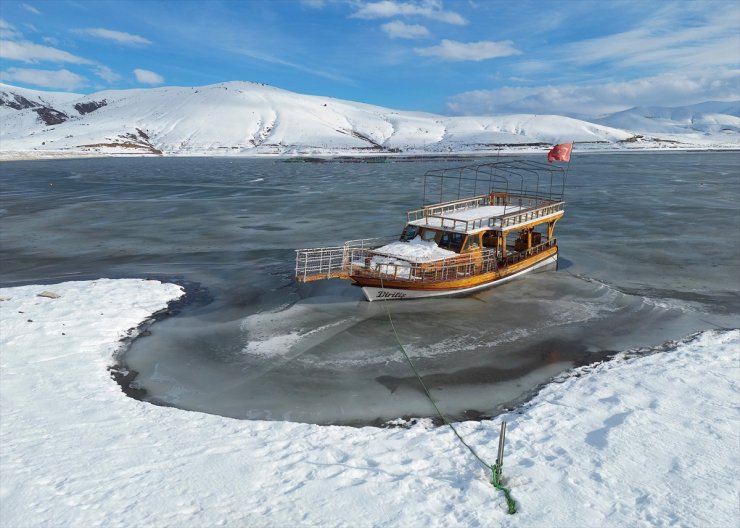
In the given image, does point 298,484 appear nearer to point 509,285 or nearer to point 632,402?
point 632,402

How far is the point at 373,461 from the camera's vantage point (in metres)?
10.8

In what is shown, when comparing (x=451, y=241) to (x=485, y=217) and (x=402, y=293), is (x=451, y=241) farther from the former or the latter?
(x=402, y=293)

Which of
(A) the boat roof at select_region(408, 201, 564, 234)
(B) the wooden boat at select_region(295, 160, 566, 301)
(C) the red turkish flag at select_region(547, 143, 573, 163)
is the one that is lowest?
(B) the wooden boat at select_region(295, 160, 566, 301)

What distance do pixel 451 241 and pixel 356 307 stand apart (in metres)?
5.91

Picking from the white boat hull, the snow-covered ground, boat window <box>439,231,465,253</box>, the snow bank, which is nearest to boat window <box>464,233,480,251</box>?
boat window <box>439,231,465,253</box>

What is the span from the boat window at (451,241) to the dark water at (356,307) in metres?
2.69

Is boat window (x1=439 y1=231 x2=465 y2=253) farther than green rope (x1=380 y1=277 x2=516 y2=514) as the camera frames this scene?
Yes

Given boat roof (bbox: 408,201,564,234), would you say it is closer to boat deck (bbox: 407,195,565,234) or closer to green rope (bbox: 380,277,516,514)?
boat deck (bbox: 407,195,565,234)

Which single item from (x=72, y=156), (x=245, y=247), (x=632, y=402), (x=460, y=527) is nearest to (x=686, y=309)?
(x=632, y=402)

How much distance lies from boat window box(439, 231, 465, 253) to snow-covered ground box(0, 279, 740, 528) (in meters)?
10.3

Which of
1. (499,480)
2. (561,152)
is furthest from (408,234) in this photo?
(499,480)

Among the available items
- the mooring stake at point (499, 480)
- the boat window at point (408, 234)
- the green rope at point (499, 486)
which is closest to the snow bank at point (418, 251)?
the boat window at point (408, 234)

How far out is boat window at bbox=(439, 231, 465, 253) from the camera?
24.3 meters

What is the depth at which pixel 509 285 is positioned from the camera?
2594 centimetres
